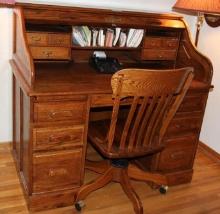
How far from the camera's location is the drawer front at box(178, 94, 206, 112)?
2.16 m

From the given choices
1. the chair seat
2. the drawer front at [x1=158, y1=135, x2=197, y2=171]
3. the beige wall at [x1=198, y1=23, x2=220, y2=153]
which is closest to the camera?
the chair seat

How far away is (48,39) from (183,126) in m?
1.05

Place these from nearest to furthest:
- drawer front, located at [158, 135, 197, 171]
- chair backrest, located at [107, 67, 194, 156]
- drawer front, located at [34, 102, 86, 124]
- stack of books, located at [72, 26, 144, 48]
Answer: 1. chair backrest, located at [107, 67, 194, 156]
2. drawer front, located at [34, 102, 86, 124]
3. stack of books, located at [72, 26, 144, 48]
4. drawer front, located at [158, 135, 197, 171]

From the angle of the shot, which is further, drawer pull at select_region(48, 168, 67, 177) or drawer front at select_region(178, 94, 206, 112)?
drawer front at select_region(178, 94, 206, 112)

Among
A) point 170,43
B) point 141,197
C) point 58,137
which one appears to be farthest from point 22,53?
point 141,197

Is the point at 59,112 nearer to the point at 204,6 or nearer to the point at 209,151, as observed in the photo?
the point at 204,6

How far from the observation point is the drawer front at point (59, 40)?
2057 millimetres

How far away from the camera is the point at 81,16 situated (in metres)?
2.08

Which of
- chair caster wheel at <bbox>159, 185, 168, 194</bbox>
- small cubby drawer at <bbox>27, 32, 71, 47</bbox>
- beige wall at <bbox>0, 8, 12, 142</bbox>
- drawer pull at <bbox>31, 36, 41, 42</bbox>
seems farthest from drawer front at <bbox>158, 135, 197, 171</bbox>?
beige wall at <bbox>0, 8, 12, 142</bbox>

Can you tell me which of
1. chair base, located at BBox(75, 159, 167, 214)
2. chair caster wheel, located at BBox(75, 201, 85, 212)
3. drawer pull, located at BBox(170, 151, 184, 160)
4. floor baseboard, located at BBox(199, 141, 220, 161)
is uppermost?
drawer pull, located at BBox(170, 151, 184, 160)

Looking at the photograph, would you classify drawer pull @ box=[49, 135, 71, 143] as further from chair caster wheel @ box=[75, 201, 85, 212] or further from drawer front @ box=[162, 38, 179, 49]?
drawer front @ box=[162, 38, 179, 49]

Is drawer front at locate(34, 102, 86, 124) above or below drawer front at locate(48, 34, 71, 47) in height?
below

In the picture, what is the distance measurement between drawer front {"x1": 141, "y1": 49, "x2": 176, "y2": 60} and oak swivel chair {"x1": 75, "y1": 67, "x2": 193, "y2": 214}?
1.69 ft

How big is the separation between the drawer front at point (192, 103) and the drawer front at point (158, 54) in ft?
1.40
